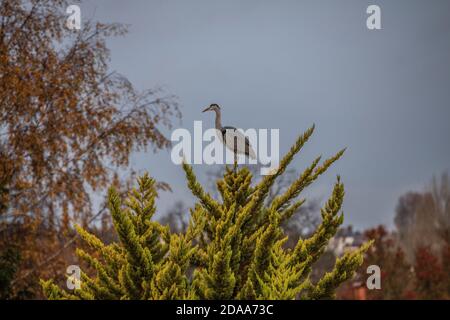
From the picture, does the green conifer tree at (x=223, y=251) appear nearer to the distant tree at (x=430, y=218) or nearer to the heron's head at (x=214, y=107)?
the heron's head at (x=214, y=107)

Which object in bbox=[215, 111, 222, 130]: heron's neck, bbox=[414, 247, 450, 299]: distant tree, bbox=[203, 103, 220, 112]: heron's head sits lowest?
bbox=[414, 247, 450, 299]: distant tree

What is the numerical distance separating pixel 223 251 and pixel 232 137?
2.75m

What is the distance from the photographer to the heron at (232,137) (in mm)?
4438

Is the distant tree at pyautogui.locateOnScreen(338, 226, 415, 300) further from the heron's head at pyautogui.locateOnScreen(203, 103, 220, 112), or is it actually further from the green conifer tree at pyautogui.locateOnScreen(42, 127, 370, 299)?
the green conifer tree at pyautogui.locateOnScreen(42, 127, 370, 299)

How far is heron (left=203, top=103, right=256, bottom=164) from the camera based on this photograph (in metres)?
4.44

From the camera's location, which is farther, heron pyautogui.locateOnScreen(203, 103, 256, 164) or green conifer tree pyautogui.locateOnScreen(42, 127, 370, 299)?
heron pyautogui.locateOnScreen(203, 103, 256, 164)

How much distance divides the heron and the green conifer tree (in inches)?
78.4

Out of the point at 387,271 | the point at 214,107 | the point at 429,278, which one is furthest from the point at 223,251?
the point at 429,278

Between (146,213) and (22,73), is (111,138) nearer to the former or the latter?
(22,73)

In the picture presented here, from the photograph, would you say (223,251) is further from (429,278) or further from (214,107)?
(429,278)

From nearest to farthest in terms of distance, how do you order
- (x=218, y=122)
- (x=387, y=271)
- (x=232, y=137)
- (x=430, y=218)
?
(x=232, y=137) → (x=218, y=122) → (x=387, y=271) → (x=430, y=218)

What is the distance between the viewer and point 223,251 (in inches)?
73.7

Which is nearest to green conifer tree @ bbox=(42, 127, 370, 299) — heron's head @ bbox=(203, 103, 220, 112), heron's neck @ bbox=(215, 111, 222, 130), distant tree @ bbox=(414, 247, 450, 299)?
heron's neck @ bbox=(215, 111, 222, 130)

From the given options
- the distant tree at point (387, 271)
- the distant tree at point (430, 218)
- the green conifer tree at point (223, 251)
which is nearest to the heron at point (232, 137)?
the green conifer tree at point (223, 251)
